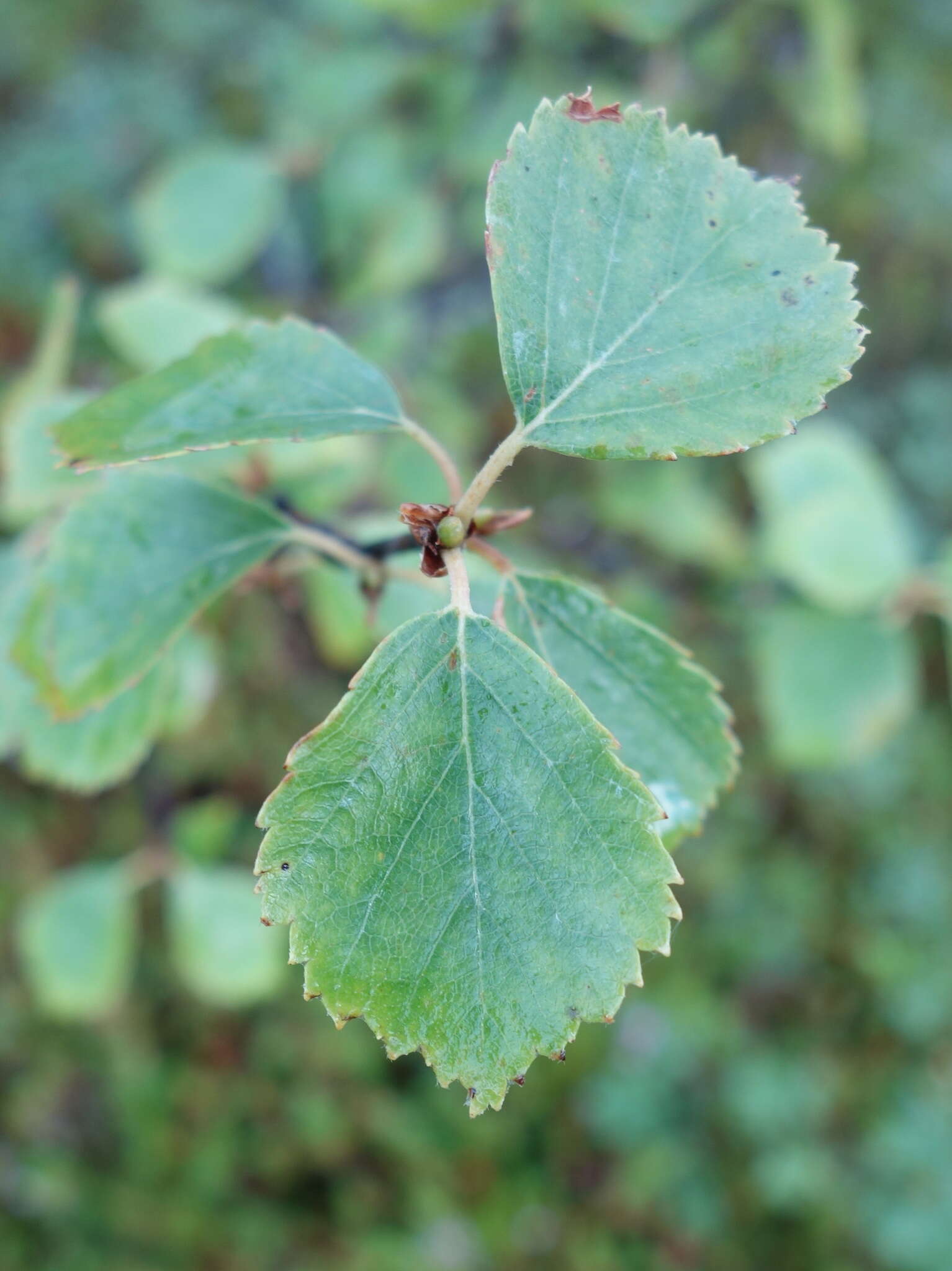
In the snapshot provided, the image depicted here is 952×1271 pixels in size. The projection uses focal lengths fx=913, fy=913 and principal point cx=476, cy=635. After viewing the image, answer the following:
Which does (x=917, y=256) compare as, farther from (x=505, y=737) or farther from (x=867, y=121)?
(x=505, y=737)

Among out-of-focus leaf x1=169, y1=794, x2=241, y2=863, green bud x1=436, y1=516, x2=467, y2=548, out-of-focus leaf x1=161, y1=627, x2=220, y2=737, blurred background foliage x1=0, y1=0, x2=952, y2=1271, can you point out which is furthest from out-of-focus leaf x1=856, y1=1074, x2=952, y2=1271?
green bud x1=436, y1=516, x2=467, y2=548

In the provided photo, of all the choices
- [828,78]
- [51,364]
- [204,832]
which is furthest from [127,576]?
[828,78]

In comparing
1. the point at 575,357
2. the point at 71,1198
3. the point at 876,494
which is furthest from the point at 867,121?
the point at 71,1198

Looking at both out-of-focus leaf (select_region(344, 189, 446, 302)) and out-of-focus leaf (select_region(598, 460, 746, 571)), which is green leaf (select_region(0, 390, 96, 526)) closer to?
out-of-focus leaf (select_region(344, 189, 446, 302))

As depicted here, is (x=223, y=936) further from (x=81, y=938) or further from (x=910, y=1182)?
(x=910, y=1182)

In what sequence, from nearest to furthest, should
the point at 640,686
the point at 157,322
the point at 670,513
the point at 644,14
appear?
the point at 640,686 < the point at 157,322 < the point at 644,14 < the point at 670,513
